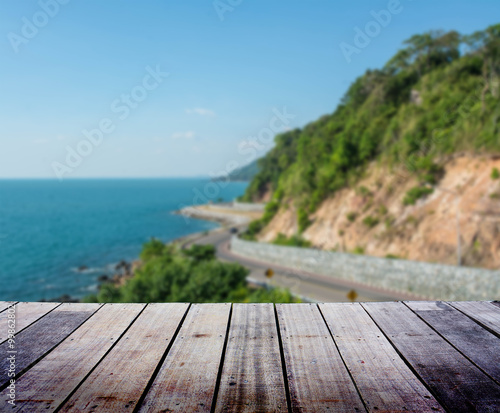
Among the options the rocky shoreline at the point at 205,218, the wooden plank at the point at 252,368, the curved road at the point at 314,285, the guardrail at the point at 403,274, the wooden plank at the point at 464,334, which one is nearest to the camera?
the wooden plank at the point at 252,368

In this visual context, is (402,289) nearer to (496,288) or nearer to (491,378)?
(496,288)

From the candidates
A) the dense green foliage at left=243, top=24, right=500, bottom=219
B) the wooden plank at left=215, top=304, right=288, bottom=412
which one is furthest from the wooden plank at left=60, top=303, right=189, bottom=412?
the dense green foliage at left=243, top=24, right=500, bottom=219

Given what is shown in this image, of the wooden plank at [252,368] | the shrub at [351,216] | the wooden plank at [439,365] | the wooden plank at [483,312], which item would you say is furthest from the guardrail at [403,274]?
the wooden plank at [252,368]

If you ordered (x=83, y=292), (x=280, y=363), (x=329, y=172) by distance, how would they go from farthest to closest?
1. (x=329, y=172)
2. (x=83, y=292)
3. (x=280, y=363)

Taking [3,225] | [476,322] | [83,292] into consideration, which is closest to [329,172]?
[83,292]

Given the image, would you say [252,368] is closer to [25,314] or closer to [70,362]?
[70,362]

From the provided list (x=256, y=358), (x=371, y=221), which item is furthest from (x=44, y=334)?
(x=371, y=221)

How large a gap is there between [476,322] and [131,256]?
56.2m

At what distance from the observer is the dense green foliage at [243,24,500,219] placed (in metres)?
33.1

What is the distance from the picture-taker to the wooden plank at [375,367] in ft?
5.49

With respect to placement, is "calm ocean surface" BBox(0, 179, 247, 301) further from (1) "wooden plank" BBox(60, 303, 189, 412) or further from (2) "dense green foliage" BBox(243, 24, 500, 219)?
(1) "wooden plank" BBox(60, 303, 189, 412)

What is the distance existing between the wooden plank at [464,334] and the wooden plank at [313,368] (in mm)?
674

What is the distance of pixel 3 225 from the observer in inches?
3361

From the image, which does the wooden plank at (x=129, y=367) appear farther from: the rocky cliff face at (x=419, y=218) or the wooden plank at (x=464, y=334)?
the rocky cliff face at (x=419, y=218)
